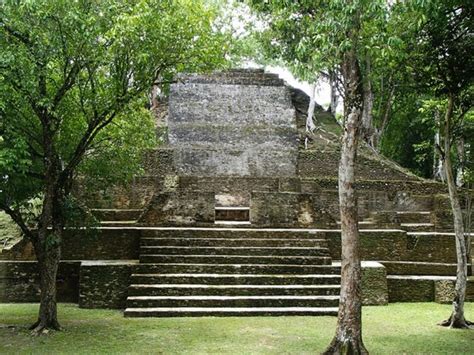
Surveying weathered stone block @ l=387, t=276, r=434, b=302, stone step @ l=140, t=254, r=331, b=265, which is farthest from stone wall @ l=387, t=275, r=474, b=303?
stone step @ l=140, t=254, r=331, b=265

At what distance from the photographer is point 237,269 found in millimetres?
8859

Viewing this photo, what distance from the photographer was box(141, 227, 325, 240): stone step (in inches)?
378

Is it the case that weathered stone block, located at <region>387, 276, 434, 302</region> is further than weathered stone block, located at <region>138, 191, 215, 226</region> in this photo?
No

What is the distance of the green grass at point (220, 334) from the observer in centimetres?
608

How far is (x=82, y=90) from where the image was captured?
7527 mm

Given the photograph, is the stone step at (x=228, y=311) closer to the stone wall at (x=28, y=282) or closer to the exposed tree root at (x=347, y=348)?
the stone wall at (x=28, y=282)

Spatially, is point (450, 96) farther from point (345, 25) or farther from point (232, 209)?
point (232, 209)

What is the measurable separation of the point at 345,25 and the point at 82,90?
12.2ft

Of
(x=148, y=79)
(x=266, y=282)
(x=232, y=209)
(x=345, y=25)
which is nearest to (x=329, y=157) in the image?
(x=232, y=209)

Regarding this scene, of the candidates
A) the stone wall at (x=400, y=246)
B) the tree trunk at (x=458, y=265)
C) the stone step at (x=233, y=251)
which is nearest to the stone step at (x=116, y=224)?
the stone step at (x=233, y=251)

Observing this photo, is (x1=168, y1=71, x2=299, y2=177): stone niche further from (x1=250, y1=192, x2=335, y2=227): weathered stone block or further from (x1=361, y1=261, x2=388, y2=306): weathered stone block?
(x1=361, y1=261, x2=388, y2=306): weathered stone block

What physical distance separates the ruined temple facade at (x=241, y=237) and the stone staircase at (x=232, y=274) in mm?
16

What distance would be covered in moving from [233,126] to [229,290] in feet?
23.1

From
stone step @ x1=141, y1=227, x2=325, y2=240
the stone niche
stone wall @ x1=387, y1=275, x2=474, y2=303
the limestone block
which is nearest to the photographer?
the limestone block
